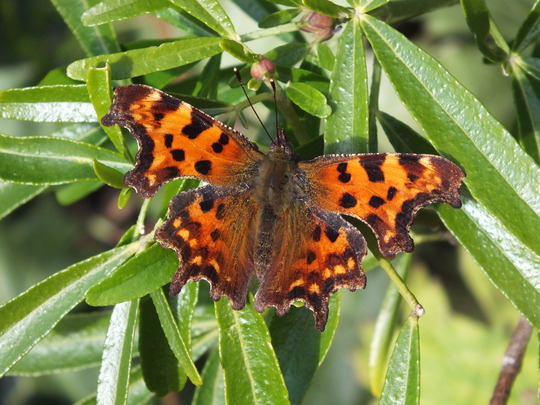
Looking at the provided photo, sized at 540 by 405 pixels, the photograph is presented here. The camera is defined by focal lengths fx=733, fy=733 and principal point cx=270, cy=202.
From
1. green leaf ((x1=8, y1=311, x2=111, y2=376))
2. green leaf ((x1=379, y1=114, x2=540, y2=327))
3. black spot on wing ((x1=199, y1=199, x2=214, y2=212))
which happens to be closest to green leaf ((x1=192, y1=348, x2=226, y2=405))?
green leaf ((x1=8, y1=311, x2=111, y2=376))

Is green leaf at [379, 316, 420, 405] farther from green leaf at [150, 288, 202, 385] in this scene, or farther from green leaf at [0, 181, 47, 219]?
green leaf at [0, 181, 47, 219]

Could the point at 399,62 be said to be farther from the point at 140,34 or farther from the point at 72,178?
the point at 140,34

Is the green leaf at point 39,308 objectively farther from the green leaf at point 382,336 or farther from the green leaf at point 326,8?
the green leaf at point 382,336

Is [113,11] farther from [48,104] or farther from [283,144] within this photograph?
[283,144]

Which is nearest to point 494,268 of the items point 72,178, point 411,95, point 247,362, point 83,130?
point 411,95

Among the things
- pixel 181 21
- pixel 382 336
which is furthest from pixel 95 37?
pixel 382 336

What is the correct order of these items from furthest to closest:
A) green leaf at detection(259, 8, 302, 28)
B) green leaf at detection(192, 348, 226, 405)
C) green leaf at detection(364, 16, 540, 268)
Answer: green leaf at detection(192, 348, 226, 405)
green leaf at detection(259, 8, 302, 28)
green leaf at detection(364, 16, 540, 268)
